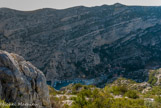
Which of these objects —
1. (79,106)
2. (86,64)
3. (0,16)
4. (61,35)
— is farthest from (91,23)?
(79,106)

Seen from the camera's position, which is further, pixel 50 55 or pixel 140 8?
pixel 140 8

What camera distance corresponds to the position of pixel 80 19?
242 feet

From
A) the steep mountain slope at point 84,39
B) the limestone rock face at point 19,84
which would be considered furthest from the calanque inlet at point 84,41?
the limestone rock face at point 19,84

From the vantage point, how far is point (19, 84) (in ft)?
33.1

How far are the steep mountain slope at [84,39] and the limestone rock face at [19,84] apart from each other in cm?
5320

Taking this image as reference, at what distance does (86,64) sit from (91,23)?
21.1m

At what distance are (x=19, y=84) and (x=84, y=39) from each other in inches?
2447

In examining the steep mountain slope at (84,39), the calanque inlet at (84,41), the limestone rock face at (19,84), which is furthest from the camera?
the steep mountain slope at (84,39)

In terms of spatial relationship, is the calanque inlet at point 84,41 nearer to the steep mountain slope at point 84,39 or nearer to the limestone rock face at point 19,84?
the steep mountain slope at point 84,39

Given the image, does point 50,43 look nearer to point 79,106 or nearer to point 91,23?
point 91,23

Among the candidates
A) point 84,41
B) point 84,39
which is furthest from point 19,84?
point 84,39

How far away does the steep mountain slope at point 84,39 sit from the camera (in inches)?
2625

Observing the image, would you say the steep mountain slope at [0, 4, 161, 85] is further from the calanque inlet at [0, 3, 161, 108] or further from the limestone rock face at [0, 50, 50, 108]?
the limestone rock face at [0, 50, 50, 108]

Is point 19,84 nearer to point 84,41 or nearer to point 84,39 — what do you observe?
point 84,41
